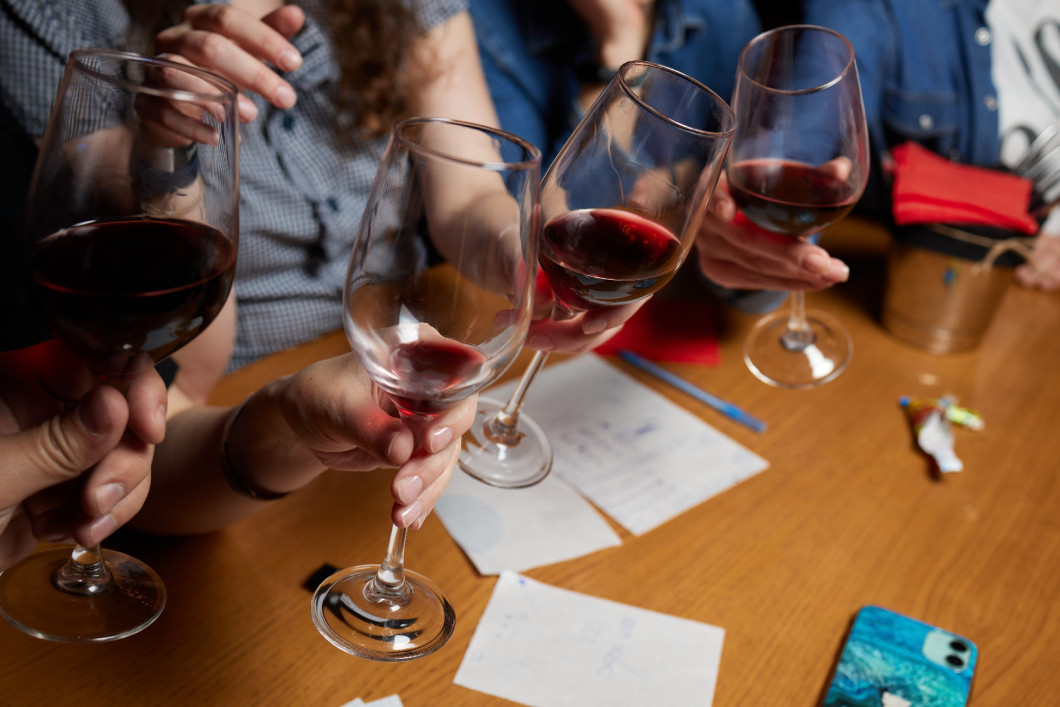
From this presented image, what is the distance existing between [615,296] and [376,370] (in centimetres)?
27

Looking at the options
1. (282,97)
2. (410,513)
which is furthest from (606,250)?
(282,97)

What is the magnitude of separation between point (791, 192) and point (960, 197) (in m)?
0.62

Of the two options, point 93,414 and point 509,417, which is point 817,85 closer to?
point 509,417

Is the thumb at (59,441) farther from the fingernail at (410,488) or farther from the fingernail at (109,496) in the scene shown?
the fingernail at (410,488)

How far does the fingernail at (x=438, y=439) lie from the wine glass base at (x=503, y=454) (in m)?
0.28

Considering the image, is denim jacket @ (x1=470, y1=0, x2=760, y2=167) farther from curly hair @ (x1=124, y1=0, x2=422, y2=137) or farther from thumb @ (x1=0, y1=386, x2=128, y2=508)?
thumb @ (x1=0, y1=386, x2=128, y2=508)

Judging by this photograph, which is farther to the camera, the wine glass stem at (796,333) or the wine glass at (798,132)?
the wine glass stem at (796,333)

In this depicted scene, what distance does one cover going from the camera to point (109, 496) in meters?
0.58

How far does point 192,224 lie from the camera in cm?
52

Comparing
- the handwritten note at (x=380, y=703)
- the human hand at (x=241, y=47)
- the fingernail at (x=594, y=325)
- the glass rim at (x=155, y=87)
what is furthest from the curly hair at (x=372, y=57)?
the handwritten note at (x=380, y=703)

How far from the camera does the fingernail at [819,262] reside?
3.28ft

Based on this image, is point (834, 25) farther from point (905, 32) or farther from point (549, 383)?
point (549, 383)

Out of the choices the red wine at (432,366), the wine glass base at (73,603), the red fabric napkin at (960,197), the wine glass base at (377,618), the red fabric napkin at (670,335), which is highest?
the red wine at (432,366)

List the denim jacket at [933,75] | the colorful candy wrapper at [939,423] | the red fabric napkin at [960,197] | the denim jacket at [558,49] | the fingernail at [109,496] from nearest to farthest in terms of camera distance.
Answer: the fingernail at [109,496] < the colorful candy wrapper at [939,423] < the red fabric napkin at [960,197] < the denim jacket at [558,49] < the denim jacket at [933,75]
